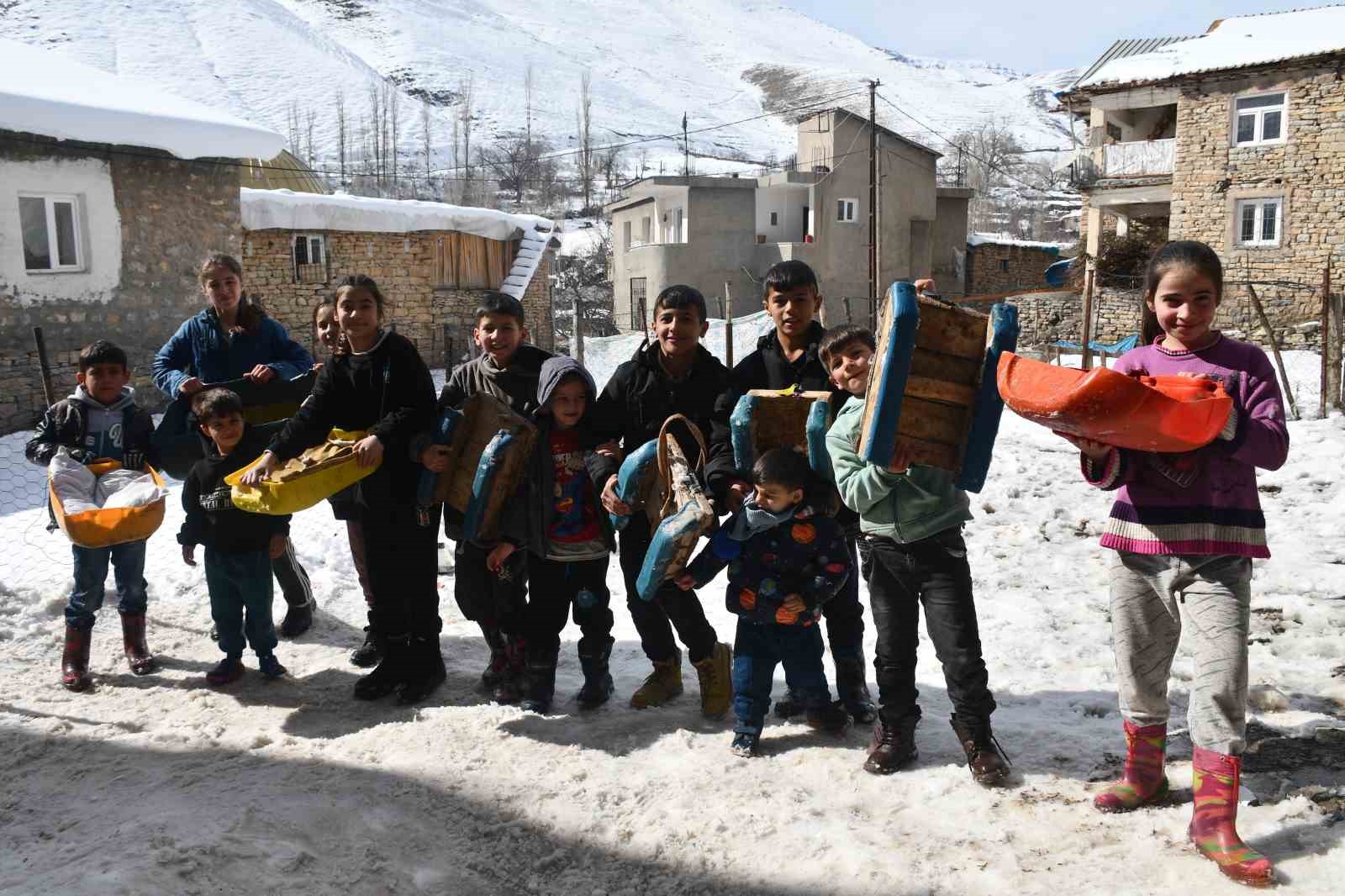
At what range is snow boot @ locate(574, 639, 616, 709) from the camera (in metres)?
4.24

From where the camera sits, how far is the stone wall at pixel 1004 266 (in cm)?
3481

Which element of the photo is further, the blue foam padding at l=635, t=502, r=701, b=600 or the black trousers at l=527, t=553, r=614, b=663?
the black trousers at l=527, t=553, r=614, b=663

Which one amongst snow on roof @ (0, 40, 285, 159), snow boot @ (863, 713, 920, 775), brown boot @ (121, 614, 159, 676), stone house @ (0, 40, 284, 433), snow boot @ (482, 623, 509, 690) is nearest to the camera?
snow boot @ (863, 713, 920, 775)

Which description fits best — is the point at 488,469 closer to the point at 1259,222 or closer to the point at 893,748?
the point at 893,748

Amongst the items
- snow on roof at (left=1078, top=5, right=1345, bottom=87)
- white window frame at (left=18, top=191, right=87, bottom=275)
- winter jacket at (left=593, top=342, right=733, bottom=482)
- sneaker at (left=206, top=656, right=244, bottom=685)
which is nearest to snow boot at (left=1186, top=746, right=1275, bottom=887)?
winter jacket at (left=593, top=342, right=733, bottom=482)

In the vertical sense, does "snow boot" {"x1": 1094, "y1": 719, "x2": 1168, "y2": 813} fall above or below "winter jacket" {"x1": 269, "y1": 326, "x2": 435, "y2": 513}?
below

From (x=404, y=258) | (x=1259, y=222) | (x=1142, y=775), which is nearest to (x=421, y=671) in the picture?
(x=1142, y=775)

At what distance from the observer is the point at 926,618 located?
340 cm

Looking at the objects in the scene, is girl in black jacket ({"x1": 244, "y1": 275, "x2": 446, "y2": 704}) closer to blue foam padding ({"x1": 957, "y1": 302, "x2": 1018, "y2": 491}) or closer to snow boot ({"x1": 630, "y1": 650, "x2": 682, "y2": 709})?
snow boot ({"x1": 630, "y1": 650, "x2": 682, "y2": 709})

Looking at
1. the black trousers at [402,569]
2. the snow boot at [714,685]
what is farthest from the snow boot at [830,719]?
the black trousers at [402,569]

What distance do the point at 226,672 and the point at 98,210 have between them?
357 inches

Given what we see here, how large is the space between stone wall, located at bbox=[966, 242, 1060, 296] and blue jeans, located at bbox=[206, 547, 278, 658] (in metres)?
33.1

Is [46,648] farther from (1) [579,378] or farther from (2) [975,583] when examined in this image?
(2) [975,583]

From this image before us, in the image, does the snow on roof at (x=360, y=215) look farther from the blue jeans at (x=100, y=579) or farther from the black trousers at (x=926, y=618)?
the black trousers at (x=926, y=618)
